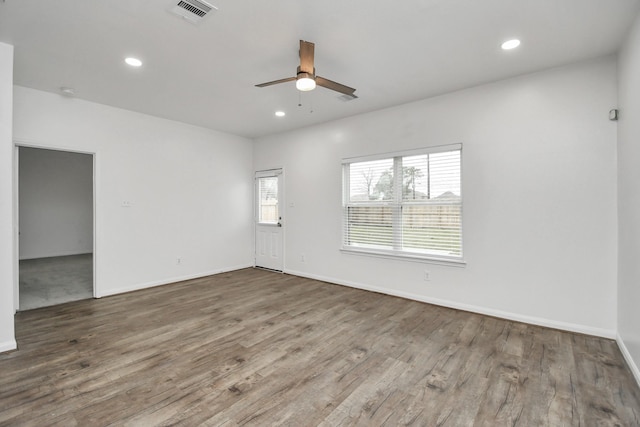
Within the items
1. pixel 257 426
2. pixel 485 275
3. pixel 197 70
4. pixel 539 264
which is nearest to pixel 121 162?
pixel 197 70

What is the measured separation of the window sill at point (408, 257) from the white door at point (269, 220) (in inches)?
67.0

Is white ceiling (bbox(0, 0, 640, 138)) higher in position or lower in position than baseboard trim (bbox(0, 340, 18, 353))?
higher

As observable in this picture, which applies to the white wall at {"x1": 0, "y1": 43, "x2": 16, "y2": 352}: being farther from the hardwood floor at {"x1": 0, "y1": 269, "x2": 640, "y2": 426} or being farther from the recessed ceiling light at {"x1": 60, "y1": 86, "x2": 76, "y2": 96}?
the recessed ceiling light at {"x1": 60, "y1": 86, "x2": 76, "y2": 96}

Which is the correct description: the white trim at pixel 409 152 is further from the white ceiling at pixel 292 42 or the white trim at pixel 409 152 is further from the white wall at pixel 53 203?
the white wall at pixel 53 203

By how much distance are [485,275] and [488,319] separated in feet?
1.72

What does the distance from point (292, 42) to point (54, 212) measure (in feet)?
28.9

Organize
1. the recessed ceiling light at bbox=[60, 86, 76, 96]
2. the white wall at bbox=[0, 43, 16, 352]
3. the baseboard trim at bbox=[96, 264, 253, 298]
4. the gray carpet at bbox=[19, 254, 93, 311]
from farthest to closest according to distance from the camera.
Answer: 1. the baseboard trim at bbox=[96, 264, 253, 298]
2. the gray carpet at bbox=[19, 254, 93, 311]
3. the recessed ceiling light at bbox=[60, 86, 76, 96]
4. the white wall at bbox=[0, 43, 16, 352]

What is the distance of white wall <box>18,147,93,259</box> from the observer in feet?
24.5

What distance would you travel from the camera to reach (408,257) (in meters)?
4.30

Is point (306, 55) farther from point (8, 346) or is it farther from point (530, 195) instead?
point (8, 346)

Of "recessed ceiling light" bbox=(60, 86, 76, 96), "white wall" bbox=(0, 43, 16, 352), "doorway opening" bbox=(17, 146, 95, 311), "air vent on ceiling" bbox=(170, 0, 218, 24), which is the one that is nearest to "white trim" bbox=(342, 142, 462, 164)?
"air vent on ceiling" bbox=(170, 0, 218, 24)

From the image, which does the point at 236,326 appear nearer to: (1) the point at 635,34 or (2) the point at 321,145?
(2) the point at 321,145

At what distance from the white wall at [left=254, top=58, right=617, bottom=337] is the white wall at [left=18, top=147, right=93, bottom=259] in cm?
865

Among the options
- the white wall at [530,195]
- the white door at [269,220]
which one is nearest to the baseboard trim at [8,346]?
the white door at [269,220]
